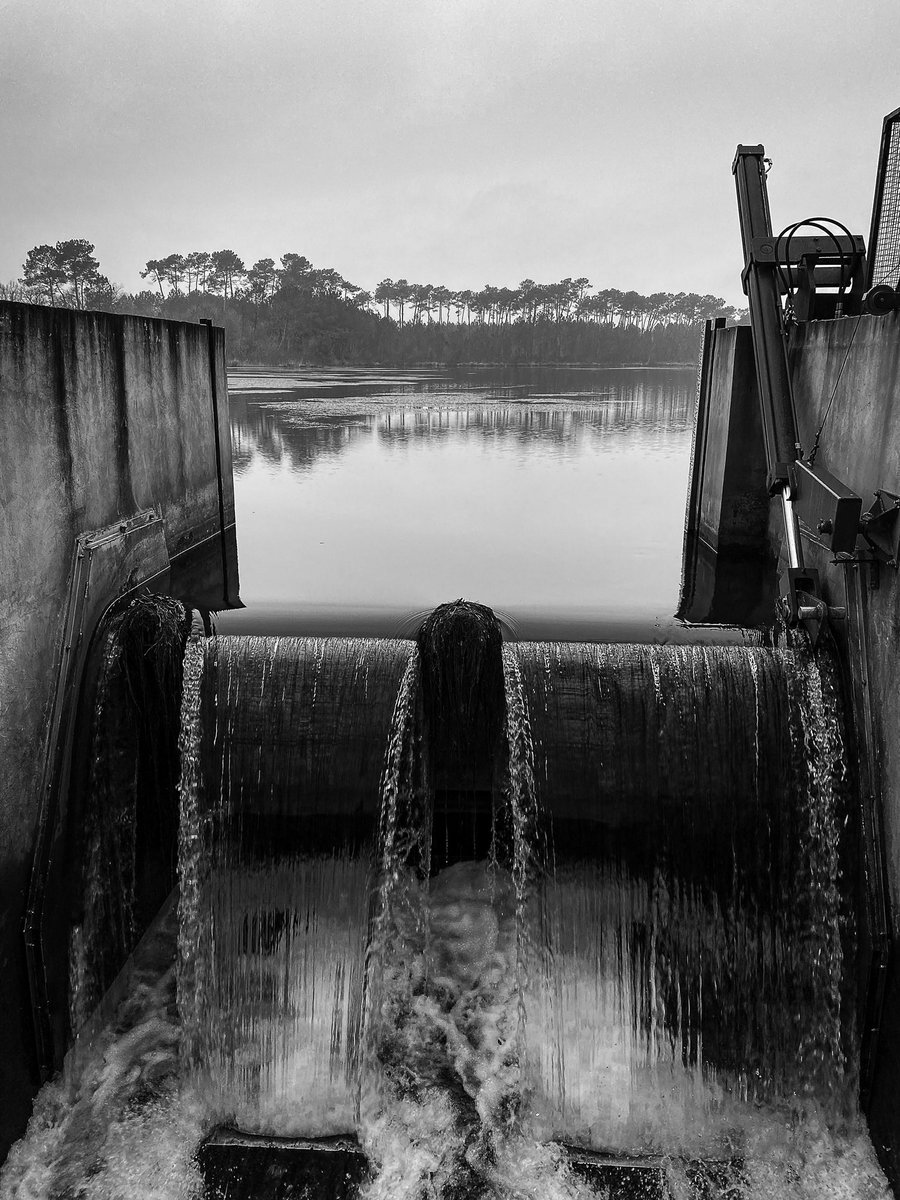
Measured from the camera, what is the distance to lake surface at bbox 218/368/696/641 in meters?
9.04

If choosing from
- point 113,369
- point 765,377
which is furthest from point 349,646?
point 765,377

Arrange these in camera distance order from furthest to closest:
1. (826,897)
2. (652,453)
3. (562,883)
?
(652,453) → (562,883) → (826,897)

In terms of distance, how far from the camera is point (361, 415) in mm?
27516

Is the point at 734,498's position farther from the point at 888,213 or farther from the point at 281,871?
the point at 281,871

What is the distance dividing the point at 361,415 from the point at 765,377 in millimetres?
21417

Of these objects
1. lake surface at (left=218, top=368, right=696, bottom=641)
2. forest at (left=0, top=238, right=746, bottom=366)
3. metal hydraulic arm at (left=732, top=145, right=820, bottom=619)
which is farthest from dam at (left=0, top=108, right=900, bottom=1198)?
forest at (left=0, top=238, right=746, bottom=366)

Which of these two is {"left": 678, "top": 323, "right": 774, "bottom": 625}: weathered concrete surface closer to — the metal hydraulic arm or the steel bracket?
the metal hydraulic arm

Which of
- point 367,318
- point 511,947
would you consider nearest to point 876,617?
point 511,947

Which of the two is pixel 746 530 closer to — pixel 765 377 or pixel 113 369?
pixel 765 377

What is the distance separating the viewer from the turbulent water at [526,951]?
204 inches

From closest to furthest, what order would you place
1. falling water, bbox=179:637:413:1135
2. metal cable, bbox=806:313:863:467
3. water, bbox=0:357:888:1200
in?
water, bbox=0:357:888:1200, falling water, bbox=179:637:413:1135, metal cable, bbox=806:313:863:467

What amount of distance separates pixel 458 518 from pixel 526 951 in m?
9.01

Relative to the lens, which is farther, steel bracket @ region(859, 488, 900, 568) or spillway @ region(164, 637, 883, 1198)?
spillway @ region(164, 637, 883, 1198)

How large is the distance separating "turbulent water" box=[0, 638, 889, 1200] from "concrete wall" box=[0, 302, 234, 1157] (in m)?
0.99
